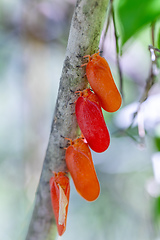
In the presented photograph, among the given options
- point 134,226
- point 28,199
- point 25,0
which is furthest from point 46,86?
point 134,226

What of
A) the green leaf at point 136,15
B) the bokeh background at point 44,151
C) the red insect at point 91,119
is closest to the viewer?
the green leaf at point 136,15

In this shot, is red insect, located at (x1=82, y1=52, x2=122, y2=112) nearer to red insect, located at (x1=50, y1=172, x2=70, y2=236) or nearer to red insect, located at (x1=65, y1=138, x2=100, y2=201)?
red insect, located at (x1=65, y1=138, x2=100, y2=201)

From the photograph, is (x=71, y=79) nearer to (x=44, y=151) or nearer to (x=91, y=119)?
(x=91, y=119)

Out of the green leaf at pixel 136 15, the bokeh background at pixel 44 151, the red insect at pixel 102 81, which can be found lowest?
the bokeh background at pixel 44 151

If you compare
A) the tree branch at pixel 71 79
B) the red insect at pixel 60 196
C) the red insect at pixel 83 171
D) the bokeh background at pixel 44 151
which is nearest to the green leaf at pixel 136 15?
the tree branch at pixel 71 79

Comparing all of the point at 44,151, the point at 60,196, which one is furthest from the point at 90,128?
the point at 44,151

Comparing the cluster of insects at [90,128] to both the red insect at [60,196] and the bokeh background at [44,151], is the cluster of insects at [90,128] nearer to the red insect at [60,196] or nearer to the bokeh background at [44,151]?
the red insect at [60,196]

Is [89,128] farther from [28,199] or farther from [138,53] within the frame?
[138,53]
